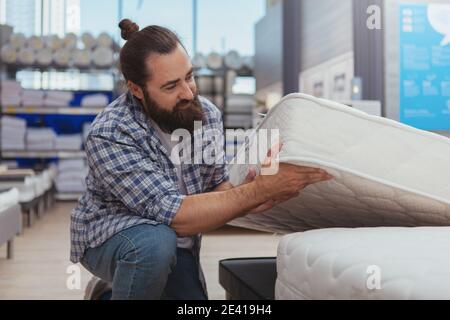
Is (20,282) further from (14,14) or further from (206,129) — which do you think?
(14,14)

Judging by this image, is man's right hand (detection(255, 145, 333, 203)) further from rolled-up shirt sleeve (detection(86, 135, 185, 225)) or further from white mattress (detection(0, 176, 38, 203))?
white mattress (detection(0, 176, 38, 203))

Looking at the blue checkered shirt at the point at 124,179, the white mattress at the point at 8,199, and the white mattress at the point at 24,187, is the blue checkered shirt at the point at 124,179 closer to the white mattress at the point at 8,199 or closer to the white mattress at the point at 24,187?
the white mattress at the point at 8,199

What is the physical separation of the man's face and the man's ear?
15mm

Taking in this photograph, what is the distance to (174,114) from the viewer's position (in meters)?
1.32

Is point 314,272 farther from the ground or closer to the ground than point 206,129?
closer to the ground

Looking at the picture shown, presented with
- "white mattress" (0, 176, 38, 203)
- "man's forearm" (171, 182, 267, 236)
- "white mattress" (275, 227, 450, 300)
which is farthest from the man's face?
"white mattress" (0, 176, 38, 203)

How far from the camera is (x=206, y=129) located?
57.4 inches

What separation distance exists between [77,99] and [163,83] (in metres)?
5.26

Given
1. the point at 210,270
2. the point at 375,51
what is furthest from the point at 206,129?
the point at 375,51

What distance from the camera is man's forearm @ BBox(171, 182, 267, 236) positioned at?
1055 mm

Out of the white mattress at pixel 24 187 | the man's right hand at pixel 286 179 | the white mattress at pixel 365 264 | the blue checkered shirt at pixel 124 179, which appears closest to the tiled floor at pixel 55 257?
the white mattress at pixel 24 187

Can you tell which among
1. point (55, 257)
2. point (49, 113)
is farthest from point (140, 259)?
point (49, 113)

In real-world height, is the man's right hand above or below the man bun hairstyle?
below

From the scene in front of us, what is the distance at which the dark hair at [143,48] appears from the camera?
1308 millimetres
